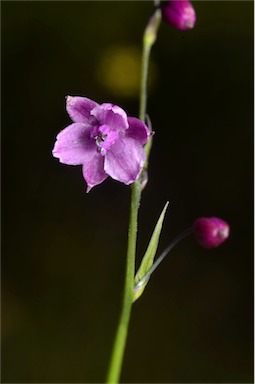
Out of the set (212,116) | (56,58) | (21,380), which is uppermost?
(56,58)

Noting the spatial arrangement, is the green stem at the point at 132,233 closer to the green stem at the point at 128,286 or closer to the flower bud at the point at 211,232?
the green stem at the point at 128,286

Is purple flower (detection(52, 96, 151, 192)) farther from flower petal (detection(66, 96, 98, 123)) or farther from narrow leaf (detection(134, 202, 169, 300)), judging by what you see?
narrow leaf (detection(134, 202, 169, 300))

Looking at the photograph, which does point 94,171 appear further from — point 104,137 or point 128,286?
point 128,286

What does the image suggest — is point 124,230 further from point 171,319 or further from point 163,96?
point 163,96

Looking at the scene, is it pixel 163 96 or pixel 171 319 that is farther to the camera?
pixel 163 96

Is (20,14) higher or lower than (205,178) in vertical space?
higher

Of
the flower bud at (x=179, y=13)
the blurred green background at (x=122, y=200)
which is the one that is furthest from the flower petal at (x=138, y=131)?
the blurred green background at (x=122, y=200)

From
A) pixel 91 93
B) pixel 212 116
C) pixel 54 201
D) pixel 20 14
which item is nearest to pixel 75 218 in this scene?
pixel 54 201
